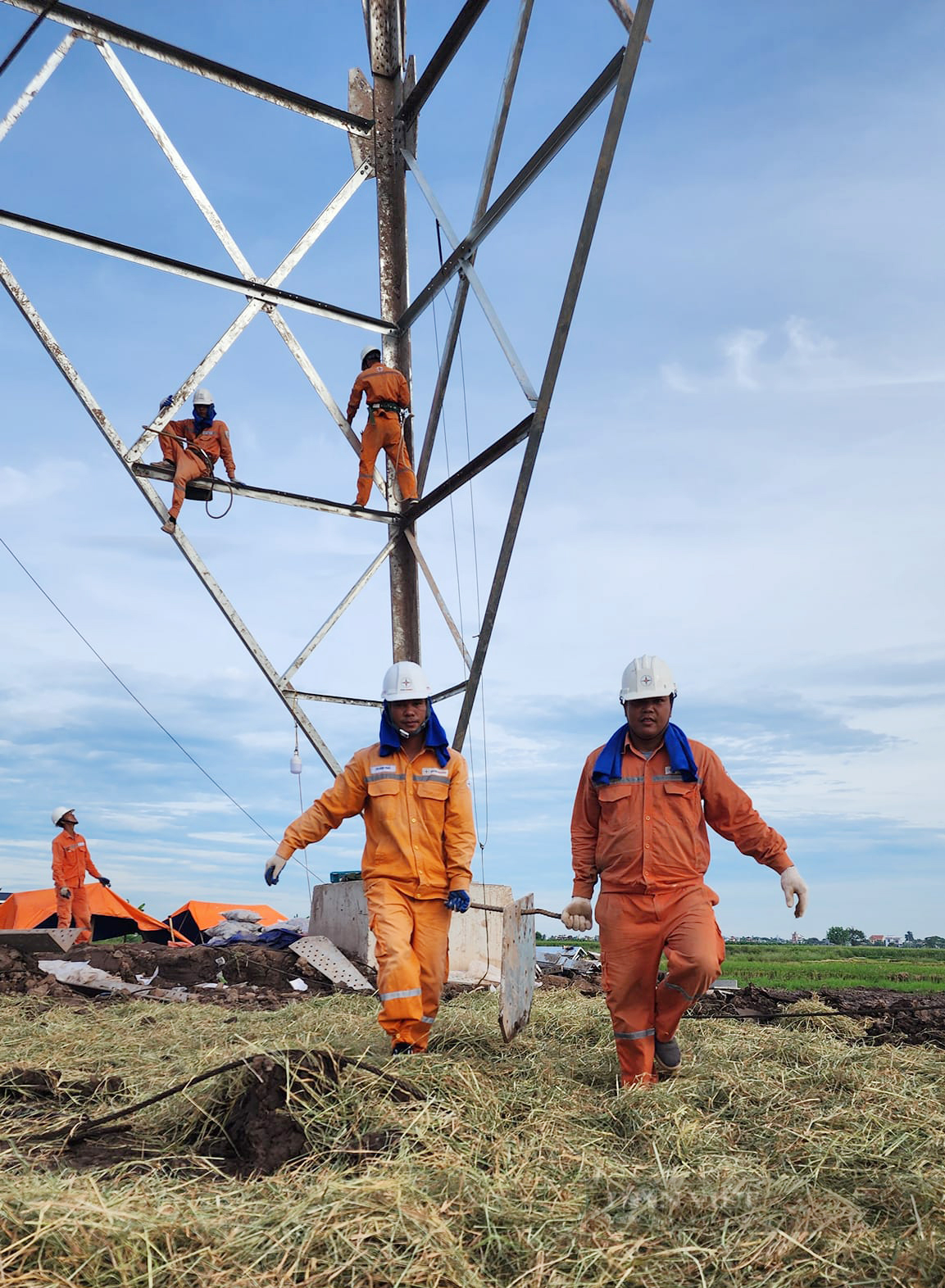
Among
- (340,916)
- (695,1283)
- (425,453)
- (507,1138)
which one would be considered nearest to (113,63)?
(425,453)

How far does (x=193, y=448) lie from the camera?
1031 centimetres

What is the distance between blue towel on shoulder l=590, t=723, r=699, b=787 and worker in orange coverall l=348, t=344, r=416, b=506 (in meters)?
6.29

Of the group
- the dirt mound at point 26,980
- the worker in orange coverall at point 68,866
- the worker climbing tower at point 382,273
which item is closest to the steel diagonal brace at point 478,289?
the worker climbing tower at point 382,273

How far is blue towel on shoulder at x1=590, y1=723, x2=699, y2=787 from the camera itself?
5227 mm

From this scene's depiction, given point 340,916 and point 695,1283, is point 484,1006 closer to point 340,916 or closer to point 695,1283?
point 340,916

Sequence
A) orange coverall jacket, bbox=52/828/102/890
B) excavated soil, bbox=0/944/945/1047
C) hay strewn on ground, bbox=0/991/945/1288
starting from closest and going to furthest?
hay strewn on ground, bbox=0/991/945/1288 → excavated soil, bbox=0/944/945/1047 → orange coverall jacket, bbox=52/828/102/890

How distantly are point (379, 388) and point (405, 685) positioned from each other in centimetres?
581

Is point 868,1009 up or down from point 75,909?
down

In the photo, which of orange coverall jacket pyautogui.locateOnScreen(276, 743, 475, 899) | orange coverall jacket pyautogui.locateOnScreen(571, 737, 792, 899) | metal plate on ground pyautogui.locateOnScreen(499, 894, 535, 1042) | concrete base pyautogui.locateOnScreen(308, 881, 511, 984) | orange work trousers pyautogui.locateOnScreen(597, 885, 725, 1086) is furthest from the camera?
concrete base pyautogui.locateOnScreen(308, 881, 511, 984)

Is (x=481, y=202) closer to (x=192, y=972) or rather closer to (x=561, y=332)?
(x=561, y=332)

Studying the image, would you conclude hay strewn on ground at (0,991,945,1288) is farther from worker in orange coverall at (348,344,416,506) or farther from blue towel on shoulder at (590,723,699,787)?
worker in orange coverall at (348,344,416,506)

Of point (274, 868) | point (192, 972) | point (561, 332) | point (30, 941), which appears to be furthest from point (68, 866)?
point (561, 332)

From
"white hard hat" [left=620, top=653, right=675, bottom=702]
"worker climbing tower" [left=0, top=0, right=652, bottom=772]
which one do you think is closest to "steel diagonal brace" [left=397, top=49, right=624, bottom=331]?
"worker climbing tower" [left=0, top=0, right=652, bottom=772]

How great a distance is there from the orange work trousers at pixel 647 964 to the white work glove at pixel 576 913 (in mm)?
260
